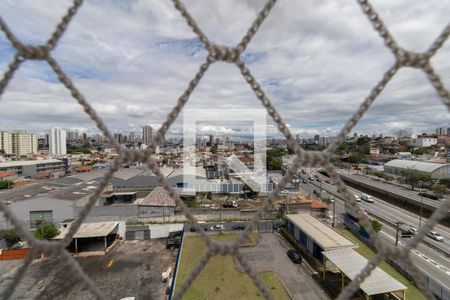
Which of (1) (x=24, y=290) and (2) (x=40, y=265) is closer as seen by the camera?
(1) (x=24, y=290)

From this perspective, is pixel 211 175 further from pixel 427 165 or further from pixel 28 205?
pixel 427 165

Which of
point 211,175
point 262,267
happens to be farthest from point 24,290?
point 211,175

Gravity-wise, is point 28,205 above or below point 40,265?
above

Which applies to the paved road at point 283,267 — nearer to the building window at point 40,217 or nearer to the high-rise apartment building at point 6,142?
the building window at point 40,217

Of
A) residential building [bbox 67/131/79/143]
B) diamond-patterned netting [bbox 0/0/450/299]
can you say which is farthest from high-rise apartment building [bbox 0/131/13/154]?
diamond-patterned netting [bbox 0/0/450/299]

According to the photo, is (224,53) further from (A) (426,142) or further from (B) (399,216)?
(A) (426,142)
